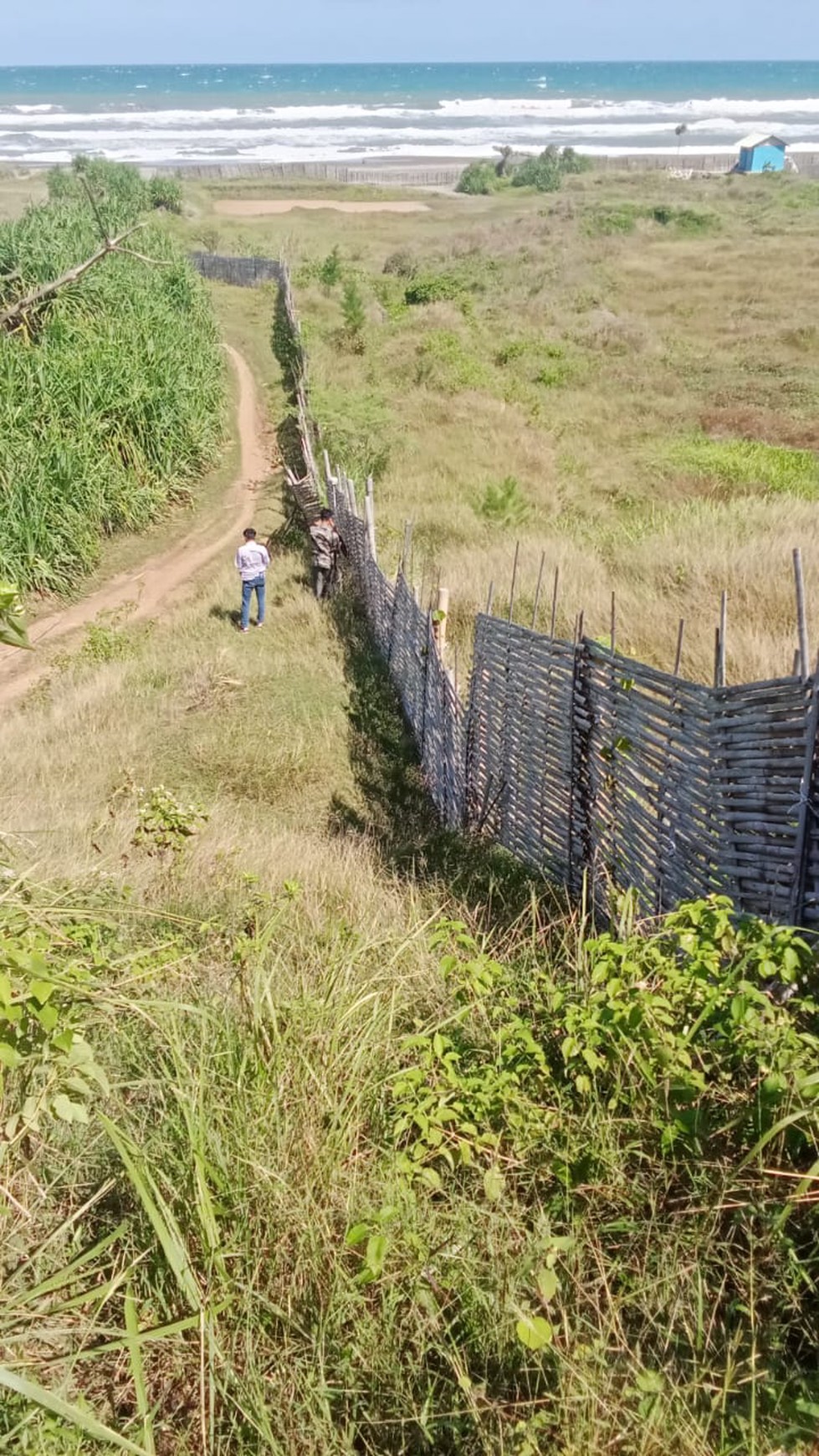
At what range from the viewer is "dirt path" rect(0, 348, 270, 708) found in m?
10.8

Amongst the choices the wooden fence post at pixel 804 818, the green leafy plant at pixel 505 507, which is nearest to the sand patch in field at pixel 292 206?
the green leafy plant at pixel 505 507

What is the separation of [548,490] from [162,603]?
209 inches

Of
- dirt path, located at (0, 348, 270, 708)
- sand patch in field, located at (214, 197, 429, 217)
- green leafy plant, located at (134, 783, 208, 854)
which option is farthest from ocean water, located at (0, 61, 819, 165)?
green leafy plant, located at (134, 783, 208, 854)

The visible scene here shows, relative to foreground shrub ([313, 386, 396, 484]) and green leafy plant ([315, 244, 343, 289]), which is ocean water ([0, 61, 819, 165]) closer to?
green leafy plant ([315, 244, 343, 289])

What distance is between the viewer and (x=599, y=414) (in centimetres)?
1622

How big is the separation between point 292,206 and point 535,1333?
185ft

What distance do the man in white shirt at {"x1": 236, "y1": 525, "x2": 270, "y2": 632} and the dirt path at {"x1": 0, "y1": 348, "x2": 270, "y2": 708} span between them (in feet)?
6.77

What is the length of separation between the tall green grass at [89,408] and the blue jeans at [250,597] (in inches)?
135

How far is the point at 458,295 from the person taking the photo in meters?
25.3

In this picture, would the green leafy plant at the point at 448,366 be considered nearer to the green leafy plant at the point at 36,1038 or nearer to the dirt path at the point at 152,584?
the dirt path at the point at 152,584

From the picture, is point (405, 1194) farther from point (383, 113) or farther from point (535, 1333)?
point (383, 113)

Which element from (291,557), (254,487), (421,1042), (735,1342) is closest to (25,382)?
(254,487)

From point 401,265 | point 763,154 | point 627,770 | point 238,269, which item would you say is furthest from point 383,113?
point 627,770

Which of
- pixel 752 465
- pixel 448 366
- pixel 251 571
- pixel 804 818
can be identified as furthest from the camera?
pixel 448 366
